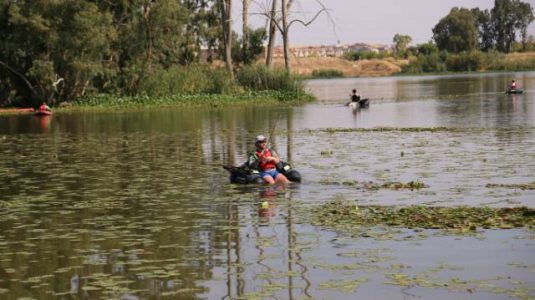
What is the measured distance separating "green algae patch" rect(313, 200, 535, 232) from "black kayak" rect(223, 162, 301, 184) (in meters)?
3.79

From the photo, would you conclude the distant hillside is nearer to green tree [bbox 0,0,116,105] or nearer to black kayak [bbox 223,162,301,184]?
green tree [bbox 0,0,116,105]

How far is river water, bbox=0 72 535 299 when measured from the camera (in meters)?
10.8

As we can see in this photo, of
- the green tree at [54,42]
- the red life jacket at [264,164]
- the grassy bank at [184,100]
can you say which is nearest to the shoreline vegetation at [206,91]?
the grassy bank at [184,100]

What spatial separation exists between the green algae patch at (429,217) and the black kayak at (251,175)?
379 cm

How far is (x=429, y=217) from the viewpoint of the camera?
47.4 feet

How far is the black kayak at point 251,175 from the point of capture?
19.6 metres

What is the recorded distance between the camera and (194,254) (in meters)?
12.6

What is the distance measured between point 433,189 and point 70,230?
291 inches

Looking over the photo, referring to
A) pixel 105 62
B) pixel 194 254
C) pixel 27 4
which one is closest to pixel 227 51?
pixel 105 62

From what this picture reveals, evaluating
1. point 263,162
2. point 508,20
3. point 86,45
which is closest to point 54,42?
point 86,45

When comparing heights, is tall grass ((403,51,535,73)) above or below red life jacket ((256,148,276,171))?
above

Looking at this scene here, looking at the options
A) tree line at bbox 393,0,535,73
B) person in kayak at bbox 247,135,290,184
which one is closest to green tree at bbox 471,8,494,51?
tree line at bbox 393,0,535,73

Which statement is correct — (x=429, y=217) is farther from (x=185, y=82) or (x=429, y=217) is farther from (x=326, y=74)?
(x=326, y=74)

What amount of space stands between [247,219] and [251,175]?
430cm
